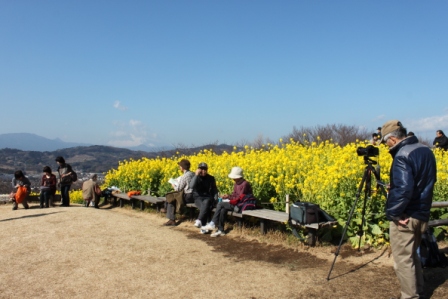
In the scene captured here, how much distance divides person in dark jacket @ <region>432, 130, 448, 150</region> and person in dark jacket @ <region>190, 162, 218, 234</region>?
9.42m

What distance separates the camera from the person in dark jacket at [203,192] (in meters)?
7.78

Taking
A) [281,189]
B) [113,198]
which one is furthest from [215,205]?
[113,198]

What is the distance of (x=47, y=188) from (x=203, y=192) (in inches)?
243

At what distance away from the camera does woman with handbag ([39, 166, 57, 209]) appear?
1167 cm

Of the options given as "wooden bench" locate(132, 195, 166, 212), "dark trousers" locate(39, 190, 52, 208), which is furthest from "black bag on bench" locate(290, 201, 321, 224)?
"dark trousers" locate(39, 190, 52, 208)

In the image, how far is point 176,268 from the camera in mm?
5352

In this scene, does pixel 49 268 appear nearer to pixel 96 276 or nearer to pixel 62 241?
pixel 96 276

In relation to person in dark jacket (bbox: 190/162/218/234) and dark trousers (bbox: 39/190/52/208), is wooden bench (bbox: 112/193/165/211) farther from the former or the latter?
dark trousers (bbox: 39/190/52/208)

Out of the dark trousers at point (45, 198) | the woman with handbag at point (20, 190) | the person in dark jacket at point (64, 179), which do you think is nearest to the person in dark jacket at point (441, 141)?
the person in dark jacket at point (64, 179)

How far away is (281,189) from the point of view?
7.32 meters

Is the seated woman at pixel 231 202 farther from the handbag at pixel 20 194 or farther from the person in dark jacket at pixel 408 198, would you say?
the handbag at pixel 20 194

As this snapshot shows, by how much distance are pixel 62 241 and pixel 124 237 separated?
1.08 meters

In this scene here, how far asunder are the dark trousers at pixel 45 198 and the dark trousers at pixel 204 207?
6.13 metres

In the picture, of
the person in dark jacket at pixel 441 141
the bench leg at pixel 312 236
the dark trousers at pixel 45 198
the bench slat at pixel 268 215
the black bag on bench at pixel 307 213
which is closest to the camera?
the black bag on bench at pixel 307 213
